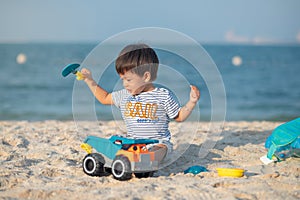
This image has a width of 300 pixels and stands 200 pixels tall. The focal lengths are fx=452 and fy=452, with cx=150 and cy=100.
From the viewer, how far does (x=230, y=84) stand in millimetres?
18203

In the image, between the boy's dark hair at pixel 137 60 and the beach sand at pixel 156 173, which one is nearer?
the beach sand at pixel 156 173

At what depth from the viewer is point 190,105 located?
3965 millimetres

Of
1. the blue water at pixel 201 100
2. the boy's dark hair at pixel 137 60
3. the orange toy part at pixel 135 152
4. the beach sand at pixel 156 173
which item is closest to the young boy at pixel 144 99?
the boy's dark hair at pixel 137 60

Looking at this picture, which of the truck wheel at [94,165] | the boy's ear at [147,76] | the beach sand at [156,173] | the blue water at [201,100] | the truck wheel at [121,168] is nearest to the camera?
the beach sand at [156,173]

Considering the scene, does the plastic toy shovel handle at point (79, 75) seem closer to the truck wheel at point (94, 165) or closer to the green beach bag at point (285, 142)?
the truck wheel at point (94, 165)

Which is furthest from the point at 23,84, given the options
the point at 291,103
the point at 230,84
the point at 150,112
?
the point at 150,112

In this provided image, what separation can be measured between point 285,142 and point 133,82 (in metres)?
1.53

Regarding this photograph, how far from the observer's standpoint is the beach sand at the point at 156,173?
10.8 feet

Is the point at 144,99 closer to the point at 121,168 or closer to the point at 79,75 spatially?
the point at 79,75

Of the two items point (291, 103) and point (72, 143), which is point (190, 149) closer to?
point (72, 143)

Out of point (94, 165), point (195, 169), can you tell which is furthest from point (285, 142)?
point (94, 165)

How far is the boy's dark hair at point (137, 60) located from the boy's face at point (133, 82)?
0.03 m

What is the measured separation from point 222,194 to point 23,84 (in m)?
14.9

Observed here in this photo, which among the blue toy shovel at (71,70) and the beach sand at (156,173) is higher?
the blue toy shovel at (71,70)
